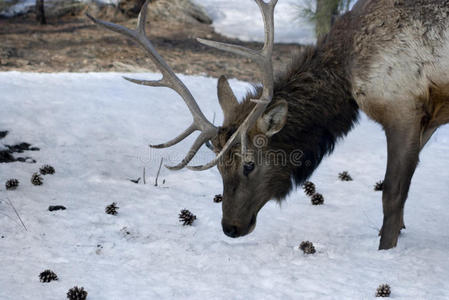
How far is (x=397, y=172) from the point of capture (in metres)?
4.16

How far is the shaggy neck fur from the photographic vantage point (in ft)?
14.2

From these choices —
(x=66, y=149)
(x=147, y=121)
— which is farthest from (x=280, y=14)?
(x=66, y=149)

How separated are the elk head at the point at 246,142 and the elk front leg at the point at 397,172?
29.4 inches

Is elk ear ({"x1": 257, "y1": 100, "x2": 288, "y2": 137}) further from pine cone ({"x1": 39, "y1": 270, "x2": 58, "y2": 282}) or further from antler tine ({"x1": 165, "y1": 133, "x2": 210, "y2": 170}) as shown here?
pine cone ({"x1": 39, "y1": 270, "x2": 58, "y2": 282})

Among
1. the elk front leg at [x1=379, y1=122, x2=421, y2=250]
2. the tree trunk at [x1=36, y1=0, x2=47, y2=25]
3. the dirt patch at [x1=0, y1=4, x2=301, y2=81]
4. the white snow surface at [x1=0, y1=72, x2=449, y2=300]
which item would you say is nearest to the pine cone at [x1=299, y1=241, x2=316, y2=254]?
the white snow surface at [x1=0, y1=72, x2=449, y2=300]

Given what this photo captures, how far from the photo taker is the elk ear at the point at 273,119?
13.3ft

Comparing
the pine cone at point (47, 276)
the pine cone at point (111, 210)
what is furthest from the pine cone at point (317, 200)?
the pine cone at point (47, 276)

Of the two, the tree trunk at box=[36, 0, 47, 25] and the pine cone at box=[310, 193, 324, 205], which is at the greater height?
the pine cone at box=[310, 193, 324, 205]

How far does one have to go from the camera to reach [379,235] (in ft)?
14.6

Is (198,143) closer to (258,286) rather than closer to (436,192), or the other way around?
(258,286)

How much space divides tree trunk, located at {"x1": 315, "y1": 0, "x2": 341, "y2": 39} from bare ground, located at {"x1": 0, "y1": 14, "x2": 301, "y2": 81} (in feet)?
2.81

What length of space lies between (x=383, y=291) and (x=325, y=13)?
7954 millimetres

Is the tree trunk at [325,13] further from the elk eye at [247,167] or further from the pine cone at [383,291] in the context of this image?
the pine cone at [383,291]

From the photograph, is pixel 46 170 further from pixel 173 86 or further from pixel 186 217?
pixel 173 86
